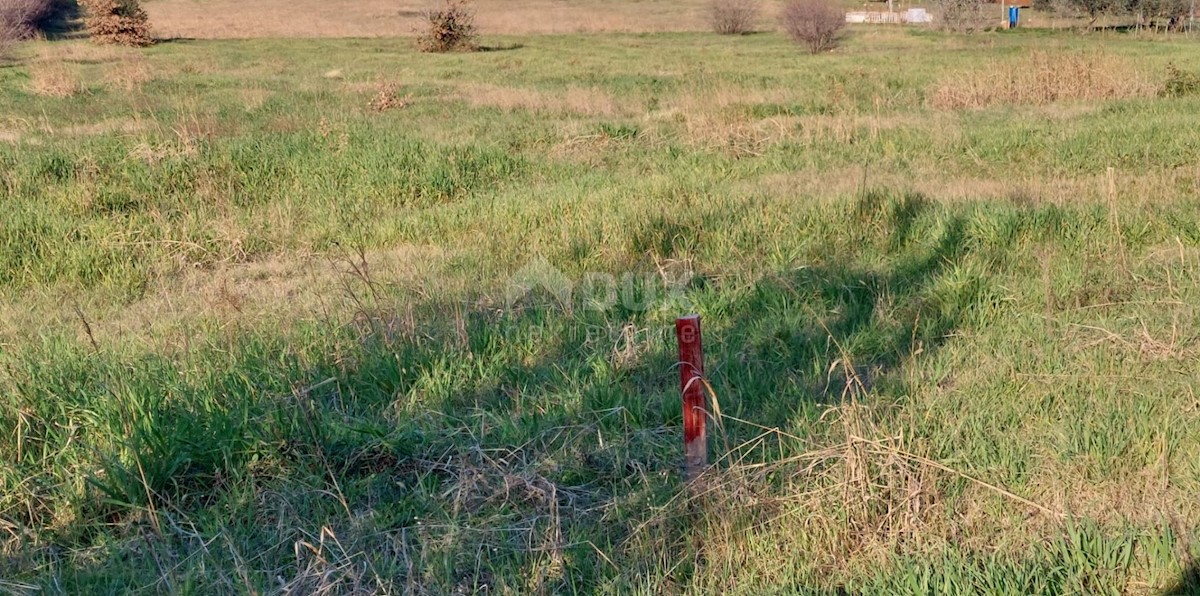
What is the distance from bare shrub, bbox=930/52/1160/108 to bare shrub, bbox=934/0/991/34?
26.7 m

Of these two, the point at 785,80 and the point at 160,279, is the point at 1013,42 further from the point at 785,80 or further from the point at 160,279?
the point at 160,279

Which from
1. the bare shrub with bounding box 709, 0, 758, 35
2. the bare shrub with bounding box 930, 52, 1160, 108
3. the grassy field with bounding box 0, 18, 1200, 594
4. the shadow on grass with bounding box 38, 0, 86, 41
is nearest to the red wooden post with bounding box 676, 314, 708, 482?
the grassy field with bounding box 0, 18, 1200, 594

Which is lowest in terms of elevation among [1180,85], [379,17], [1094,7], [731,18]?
[1180,85]

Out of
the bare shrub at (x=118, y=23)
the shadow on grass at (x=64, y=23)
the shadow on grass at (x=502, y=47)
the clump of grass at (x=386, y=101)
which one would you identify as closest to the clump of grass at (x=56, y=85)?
the clump of grass at (x=386, y=101)

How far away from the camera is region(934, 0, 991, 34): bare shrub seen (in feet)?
136

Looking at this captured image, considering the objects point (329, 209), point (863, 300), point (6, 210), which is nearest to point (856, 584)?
point (863, 300)

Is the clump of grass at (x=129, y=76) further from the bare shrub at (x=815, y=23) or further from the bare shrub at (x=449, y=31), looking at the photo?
the bare shrub at (x=815, y=23)

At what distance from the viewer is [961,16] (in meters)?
41.6

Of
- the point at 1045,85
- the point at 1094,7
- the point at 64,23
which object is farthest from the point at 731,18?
the point at 64,23

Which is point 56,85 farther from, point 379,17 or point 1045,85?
point 379,17

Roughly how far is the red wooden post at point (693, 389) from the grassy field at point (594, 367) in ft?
0.39

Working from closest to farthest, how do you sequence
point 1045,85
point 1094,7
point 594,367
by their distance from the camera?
point 594,367 < point 1045,85 < point 1094,7

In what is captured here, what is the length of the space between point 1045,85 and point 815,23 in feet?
60.1

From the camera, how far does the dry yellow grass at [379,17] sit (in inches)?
1647
